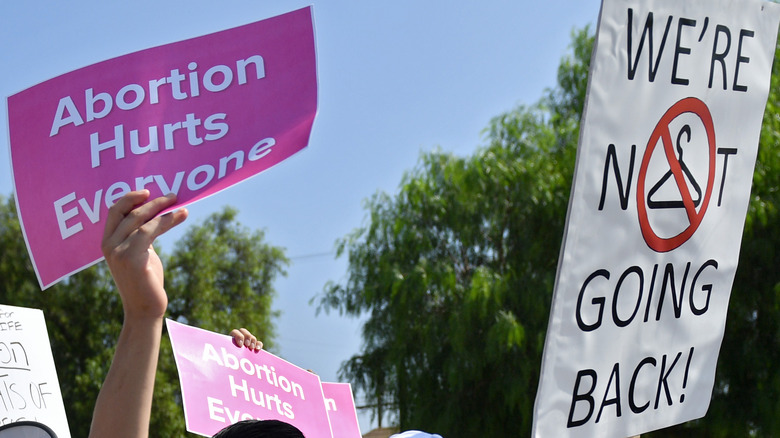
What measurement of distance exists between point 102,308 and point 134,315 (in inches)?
722

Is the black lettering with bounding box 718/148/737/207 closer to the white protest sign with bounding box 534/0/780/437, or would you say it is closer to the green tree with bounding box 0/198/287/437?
the white protest sign with bounding box 534/0/780/437

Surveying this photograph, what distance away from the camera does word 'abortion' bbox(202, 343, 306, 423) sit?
3426 mm

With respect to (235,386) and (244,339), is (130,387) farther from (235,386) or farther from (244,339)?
(244,339)

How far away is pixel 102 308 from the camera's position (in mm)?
18719

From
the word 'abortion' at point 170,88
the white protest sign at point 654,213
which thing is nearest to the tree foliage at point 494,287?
the white protest sign at point 654,213

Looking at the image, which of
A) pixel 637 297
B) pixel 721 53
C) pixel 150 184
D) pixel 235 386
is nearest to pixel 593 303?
pixel 637 297

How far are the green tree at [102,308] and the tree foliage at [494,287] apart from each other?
7267 mm

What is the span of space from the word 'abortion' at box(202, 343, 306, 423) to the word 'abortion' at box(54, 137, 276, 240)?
1807mm

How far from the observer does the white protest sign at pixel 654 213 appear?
2.05 metres

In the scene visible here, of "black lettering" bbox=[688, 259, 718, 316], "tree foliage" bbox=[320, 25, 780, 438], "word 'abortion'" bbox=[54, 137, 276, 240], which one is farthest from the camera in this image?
"tree foliage" bbox=[320, 25, 780, 438]

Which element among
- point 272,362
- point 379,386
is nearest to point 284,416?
point 272,362

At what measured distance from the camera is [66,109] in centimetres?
173

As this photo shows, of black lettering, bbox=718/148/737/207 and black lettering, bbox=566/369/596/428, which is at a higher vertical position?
black lettering, bbox=718/148/737/207

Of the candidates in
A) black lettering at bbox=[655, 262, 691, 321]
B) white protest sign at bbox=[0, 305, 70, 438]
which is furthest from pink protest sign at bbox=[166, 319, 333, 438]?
black lettering at bbox=[655, 262, 691, 321]
